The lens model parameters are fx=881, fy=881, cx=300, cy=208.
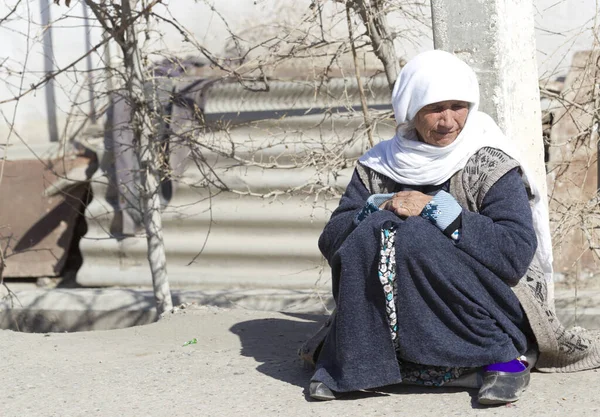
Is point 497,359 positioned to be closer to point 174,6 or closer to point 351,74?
point 351,74

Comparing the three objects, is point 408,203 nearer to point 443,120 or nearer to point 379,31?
point 443,120


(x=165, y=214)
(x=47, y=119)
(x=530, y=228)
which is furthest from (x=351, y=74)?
(x=530, y=228)

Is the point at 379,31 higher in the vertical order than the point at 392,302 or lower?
higher

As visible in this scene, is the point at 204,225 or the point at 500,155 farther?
the point at 204,225

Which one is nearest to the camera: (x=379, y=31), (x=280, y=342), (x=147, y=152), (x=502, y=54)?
(x=502, y=54)

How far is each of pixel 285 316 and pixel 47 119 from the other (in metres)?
2.73

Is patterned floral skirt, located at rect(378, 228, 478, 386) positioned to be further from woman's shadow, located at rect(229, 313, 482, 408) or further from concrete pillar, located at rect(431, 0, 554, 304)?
concrete pillar, located at rect(431, 0, 554, 304)

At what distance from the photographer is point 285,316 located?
172 inches

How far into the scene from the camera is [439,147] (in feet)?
9.82

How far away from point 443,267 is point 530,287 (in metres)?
0.36

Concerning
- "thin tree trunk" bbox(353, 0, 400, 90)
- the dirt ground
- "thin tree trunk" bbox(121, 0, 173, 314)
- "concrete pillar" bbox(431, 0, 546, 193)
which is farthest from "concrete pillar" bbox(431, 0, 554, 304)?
"thin tree trunk" bbox(121, 0, 173, 314)

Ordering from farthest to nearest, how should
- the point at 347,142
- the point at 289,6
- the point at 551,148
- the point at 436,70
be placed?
the point at 289,6
the point at 551,148
the point at 347,142
the point at 436,70

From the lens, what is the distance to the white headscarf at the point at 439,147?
115 inches

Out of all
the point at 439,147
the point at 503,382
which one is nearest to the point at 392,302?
the point at 503,382
